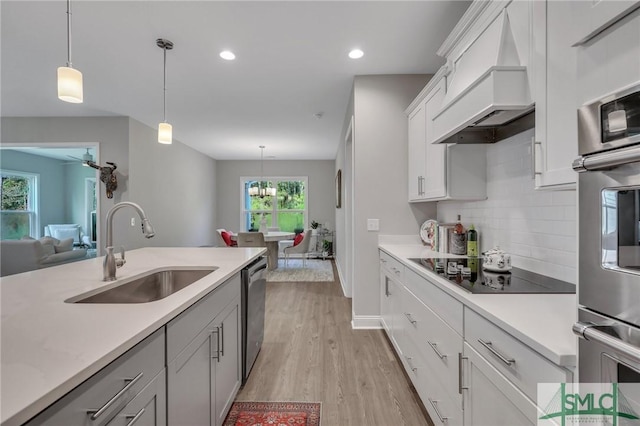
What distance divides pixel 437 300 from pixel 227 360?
4.00 feet

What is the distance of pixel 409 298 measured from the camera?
6.84ft

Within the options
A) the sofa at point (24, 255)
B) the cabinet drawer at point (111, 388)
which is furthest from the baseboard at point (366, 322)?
the sofa at point (24, 255)

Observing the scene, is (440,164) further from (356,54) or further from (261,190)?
(261,190)

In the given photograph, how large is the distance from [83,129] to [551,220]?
240 inches

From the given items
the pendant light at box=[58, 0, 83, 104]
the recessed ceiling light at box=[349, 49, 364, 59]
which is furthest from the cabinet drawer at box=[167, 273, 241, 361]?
the recessed ceiling light at box=[349, 49, 364, 59]

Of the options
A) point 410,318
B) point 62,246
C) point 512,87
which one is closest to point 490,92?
point 512,87

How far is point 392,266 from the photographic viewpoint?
2.63 m

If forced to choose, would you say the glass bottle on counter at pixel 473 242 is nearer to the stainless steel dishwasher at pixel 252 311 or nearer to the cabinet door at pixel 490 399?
the cabinet door at pixel 490 399

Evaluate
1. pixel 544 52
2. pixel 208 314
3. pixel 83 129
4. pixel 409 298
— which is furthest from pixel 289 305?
pixel 83 129

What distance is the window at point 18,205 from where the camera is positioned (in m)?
6.90

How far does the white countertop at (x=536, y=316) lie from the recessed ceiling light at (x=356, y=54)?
223cm

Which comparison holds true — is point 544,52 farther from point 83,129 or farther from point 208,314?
point 83,129

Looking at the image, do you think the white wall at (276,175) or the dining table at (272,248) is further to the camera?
the white wall at (276,175)

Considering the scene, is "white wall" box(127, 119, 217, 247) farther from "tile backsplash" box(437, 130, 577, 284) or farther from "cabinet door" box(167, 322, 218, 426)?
"tile backsplash" box(437, 130, 577, 284)
